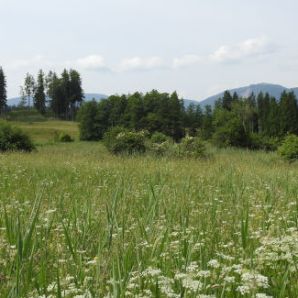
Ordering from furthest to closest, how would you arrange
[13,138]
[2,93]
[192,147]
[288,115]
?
[2,93] → [288,115] → [13,138] → [192,147]

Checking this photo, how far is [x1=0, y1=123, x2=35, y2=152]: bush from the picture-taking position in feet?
78.9

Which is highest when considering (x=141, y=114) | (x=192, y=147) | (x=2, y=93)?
(x=2, y=93)

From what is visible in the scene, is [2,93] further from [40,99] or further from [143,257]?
[143,257]

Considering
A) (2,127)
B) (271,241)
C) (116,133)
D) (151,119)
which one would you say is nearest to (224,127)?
(151,119)

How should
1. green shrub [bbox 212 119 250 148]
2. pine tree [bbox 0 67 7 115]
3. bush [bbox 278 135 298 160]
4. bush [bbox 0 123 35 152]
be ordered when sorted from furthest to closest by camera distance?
pine tree [bbox 0 67 7 115], green shrub [bbox 212 119 250 148], bush [bbox 278 135 298 160], bush [bbox 0 123 35 152]

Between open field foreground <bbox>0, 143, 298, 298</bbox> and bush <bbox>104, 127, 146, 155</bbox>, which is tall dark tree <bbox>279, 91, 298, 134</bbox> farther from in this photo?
open field foreground <bbox>0, 143, 298, 298</bbox>

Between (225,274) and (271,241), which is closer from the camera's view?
(225,274)

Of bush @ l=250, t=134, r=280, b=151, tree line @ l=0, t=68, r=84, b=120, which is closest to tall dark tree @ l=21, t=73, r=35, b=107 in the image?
tree line @ l=0, t=68, r=84, b=120

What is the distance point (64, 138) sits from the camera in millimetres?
56500

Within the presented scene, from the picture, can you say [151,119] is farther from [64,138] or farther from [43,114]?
[43,114]

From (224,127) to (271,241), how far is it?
138ft

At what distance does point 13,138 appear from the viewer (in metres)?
24.5

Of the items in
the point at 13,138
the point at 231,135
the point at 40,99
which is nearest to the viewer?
the point at 13,138

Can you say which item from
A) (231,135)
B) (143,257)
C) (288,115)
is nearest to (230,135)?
(231,135)
